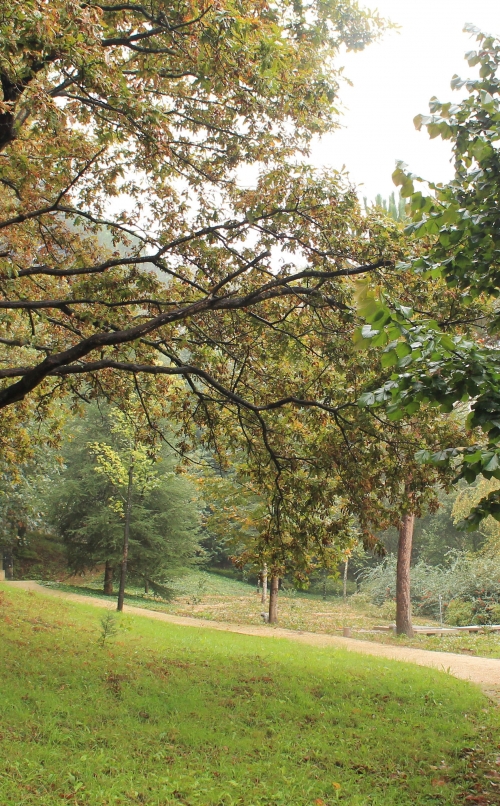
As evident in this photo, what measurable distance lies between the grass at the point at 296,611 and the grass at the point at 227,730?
6.41 metres

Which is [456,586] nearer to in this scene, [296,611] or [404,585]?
[296,611]

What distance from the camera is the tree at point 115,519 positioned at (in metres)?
23.7

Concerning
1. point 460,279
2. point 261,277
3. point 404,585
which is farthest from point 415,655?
point 460,279

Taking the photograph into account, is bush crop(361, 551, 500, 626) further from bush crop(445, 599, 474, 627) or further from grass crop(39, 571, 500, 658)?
grass crop(39, 571, 500, 658)

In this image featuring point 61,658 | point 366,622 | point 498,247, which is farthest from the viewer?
point 366,622

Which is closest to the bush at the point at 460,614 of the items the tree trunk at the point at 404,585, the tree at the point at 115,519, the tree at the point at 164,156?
the tree trunk at the point at 404,585

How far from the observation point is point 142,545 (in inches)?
967

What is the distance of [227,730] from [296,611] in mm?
20389

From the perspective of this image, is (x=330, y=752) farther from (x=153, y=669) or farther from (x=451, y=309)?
(x=451, y=309)

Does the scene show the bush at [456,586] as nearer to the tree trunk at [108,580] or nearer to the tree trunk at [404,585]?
the tree trunk at [404,585]

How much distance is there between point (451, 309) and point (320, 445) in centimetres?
216

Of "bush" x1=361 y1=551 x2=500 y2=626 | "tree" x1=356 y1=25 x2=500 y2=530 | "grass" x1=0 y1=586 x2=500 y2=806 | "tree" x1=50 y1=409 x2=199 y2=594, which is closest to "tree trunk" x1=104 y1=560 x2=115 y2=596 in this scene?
"tree" x1=50 y1=409 x2=199 y2=594

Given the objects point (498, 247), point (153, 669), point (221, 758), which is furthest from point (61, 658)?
point (498, 247)

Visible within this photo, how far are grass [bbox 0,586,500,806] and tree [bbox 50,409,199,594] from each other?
1346 cm
